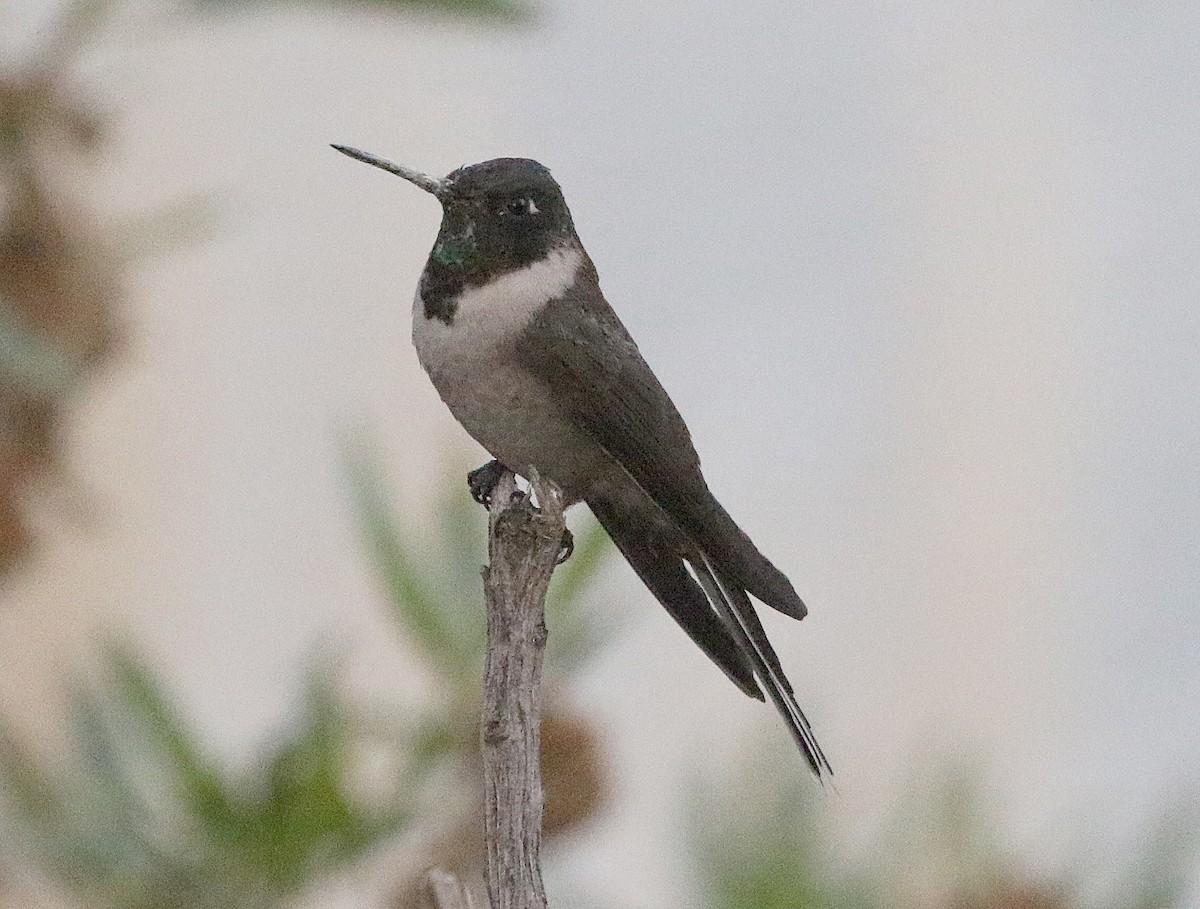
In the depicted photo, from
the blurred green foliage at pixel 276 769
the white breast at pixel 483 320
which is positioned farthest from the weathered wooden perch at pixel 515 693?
the blurred green foliage at pixel 276 769

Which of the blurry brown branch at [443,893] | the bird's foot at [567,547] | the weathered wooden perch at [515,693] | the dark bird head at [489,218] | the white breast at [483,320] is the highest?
the dark bird head at [489,218]

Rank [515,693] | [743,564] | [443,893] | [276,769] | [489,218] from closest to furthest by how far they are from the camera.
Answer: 1. [443,893]
2. [515,693]
3. [743,564]
4. [489,218]
5. [276,769]

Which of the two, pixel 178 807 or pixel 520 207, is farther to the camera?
pixel 178 807

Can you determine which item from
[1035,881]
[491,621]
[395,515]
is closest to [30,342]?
[395,515]

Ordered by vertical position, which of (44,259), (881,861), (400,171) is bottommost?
(881,861)

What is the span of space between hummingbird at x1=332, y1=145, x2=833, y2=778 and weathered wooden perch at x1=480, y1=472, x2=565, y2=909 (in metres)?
0.13

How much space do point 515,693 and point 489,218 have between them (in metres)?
0.50

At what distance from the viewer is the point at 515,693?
1.23 metres

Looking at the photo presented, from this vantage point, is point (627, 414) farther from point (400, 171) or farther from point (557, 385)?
point (400, 171)

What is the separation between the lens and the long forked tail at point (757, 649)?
4.55 ft

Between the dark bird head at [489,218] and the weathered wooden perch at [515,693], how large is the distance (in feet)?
0.87

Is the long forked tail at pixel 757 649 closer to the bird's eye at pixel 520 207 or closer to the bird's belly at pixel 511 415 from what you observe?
the bird's belly at pixel 511 415

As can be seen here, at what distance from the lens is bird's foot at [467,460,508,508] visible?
1649mm

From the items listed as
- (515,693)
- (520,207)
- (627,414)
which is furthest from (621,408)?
(515,693)
